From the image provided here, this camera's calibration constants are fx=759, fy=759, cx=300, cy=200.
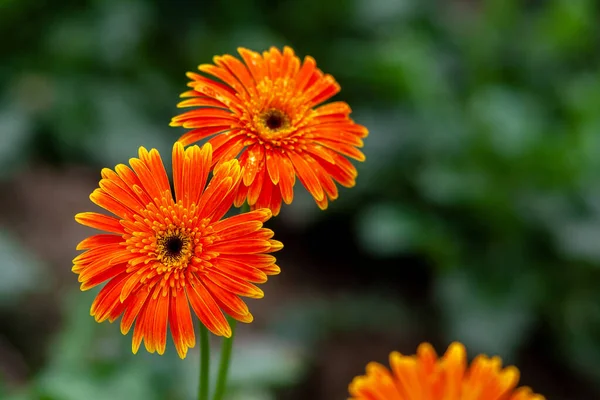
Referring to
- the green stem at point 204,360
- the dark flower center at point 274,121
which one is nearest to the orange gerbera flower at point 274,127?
the dark flower center at point 274,121

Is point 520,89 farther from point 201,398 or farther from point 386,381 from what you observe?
point 201,398

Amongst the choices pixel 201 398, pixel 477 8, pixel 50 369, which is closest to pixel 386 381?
pixel 201 398

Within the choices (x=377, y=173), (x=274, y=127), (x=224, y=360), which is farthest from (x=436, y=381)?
(x=377, y=173)

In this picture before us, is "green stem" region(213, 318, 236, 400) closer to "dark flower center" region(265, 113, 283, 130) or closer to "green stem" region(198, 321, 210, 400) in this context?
"green stem" region(198, 321, 210, 400)

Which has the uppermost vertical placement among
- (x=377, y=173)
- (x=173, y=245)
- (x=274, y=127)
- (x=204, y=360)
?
(x=377, y=173)

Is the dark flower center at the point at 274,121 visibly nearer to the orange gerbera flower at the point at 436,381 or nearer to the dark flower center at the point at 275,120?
the dark flower center at the point at 275,120

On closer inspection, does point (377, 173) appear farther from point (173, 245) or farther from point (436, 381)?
point (173, 245)

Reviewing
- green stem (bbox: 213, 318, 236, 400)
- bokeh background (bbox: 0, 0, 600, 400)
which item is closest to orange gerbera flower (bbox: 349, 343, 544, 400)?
green stem (bbox: 213, 318, 236, 400)
